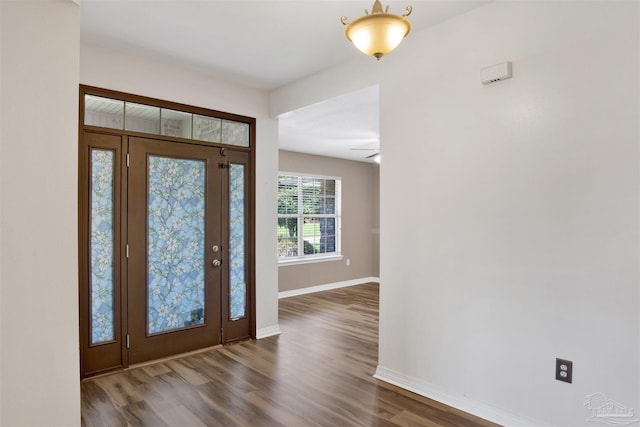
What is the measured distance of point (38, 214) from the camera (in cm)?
154

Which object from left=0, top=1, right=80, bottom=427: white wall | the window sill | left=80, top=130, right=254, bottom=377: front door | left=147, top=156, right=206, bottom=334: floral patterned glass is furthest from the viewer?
the window sill

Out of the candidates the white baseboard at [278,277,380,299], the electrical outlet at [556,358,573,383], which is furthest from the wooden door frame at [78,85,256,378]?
the electrical outlet at [556,358,573,383]

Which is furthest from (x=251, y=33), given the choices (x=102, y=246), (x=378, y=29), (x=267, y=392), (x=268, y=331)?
(x=268, y=331)

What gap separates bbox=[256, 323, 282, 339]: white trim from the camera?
436 cm

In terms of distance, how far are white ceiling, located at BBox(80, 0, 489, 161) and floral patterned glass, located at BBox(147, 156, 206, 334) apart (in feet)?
3.40

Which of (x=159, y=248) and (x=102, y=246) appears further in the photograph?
(x=159, y=248)

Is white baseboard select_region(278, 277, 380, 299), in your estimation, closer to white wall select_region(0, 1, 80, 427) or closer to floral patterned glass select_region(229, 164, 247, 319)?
floral patterned glass select_region(229, 164, 247, 319)

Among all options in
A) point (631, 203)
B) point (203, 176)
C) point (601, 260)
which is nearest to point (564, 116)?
point (631, 203)

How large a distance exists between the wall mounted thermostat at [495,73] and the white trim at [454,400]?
7.11ft

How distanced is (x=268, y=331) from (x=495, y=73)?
11.5 feet

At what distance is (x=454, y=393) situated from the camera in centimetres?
270

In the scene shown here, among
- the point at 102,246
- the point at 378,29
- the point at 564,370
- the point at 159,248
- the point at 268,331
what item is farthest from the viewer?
the point at 268,331

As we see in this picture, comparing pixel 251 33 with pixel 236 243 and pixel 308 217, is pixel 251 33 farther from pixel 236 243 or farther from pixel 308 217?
pixel 308 217
